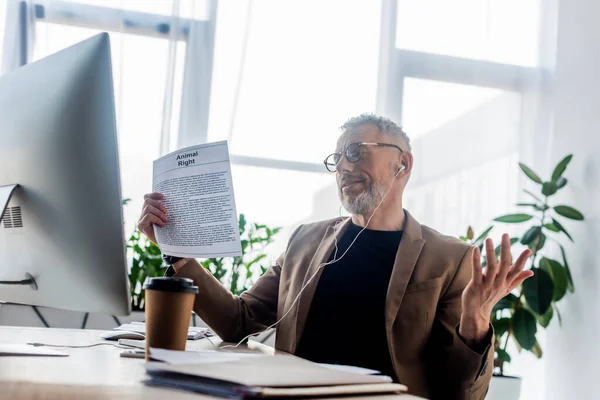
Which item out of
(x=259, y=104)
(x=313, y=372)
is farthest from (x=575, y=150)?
(x=313, y=372)

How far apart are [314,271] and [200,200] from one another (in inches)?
30.9

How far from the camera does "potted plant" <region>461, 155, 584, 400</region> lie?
3102 mm

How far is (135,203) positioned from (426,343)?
5.85 feet

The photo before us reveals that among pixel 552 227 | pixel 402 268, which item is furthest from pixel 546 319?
pixel 402 268

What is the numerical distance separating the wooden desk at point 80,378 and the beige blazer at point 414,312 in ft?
1.96

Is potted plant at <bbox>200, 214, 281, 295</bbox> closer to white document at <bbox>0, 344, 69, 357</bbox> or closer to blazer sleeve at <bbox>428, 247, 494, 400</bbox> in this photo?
blazer sleeve at <bbox>428, 247, 494, 400</bbox>

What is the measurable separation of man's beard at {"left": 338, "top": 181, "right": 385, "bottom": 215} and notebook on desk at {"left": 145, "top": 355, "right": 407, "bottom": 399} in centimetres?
120

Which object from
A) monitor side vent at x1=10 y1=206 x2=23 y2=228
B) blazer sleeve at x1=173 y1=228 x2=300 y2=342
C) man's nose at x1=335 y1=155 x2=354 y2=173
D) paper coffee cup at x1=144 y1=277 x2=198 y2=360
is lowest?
blazer sleeve at x1=173 y1=228 x2=300 y2=342

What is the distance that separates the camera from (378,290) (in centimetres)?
194

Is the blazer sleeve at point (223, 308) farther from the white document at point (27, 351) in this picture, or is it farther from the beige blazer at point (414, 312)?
the white document at point (27, 351)

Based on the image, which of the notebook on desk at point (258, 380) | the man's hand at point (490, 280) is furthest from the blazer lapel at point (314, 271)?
the notebook on desk at point (258, 380)

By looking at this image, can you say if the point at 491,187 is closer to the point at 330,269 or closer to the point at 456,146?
the point at 456,146

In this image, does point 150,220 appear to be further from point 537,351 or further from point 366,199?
point 537,351

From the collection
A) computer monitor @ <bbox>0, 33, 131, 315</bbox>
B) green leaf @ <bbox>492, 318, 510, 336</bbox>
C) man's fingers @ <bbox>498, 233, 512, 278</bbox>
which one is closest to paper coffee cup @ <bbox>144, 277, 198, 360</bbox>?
computer monitor @ <bbox>0, 33, 131, 315</bbox>
